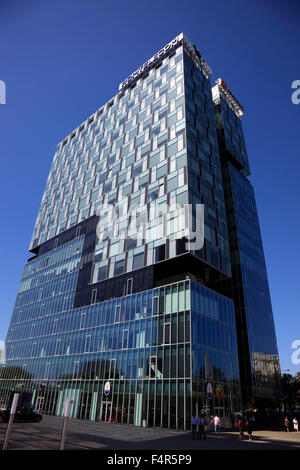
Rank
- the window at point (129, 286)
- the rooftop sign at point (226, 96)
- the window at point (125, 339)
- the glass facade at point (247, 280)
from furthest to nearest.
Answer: the rooftop sign at point (226, 96) < the glass facade at point (247, 280) < the window at point (129, 286) < the window at point (125, 339)

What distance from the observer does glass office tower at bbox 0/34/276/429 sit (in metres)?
38.4

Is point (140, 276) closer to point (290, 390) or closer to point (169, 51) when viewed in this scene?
point (169, 51)

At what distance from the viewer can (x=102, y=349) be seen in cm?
4656

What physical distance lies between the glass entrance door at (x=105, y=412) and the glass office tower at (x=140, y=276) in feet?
0.41

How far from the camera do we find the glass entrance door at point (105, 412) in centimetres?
4091

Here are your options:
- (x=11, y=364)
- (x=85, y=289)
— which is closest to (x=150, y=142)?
(x=85, y=289)

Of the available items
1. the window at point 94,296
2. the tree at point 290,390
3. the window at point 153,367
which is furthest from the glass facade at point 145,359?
the tree at point 290,390

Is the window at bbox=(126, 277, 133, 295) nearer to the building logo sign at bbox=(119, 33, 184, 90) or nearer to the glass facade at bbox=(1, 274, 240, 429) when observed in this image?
the glass facade at bbox=(1, 274, 240, 429)

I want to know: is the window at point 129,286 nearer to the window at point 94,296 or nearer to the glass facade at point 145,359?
the glass facade at point 145,359

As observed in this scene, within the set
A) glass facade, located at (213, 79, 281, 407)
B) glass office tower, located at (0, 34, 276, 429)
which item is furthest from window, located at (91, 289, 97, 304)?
glass facade, located at (213, 79, 281, 407)

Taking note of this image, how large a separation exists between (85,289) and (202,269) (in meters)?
22.7

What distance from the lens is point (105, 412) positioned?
41.6 m

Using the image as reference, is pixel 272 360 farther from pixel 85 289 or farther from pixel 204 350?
pixel 85 289

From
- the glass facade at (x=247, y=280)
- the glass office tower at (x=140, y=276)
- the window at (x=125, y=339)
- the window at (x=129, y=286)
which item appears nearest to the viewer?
the glass office tower at (x=140, y=276)
